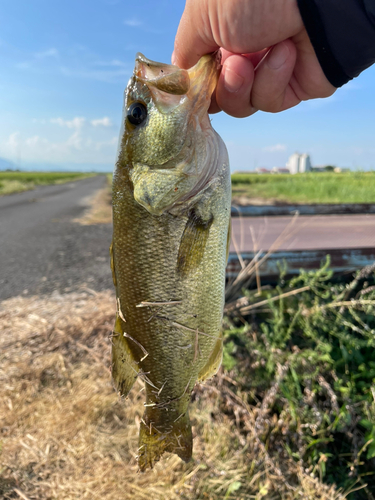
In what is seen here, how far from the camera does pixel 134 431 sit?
338cm

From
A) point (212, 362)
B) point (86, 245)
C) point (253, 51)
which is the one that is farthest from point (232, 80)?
point (86, 245)

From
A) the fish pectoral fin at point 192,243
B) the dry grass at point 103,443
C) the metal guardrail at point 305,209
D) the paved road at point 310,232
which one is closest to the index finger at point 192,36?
the fish pectoral fin at point 192,243

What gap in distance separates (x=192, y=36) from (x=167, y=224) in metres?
1.00

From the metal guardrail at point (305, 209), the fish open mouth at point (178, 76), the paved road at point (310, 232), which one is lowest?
the paved road at point (310, 232)

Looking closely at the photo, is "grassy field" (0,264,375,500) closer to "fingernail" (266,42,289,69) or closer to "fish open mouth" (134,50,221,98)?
"fingernail" (266,42,289,69)

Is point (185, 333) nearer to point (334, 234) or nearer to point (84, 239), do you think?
point (334, 234)

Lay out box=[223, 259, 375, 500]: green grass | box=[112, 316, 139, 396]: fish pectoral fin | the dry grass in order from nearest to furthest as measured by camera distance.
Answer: box=[112, 316, 139, 396]: fish pectoral fin
the dry grass
box=[223, 259, 375, 500]: green grass

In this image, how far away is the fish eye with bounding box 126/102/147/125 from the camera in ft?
5.12

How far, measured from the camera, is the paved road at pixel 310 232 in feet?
14.4

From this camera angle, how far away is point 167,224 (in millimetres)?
1534

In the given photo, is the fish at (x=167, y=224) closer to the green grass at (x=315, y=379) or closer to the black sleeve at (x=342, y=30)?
the black sleeve at (x=342, y=30)

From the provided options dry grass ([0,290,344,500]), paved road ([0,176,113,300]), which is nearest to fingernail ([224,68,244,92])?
dry grass ([0,290,344,500])

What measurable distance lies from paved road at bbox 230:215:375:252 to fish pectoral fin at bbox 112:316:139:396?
2701 millimetres

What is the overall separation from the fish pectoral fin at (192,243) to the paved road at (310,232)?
2.67 metres
